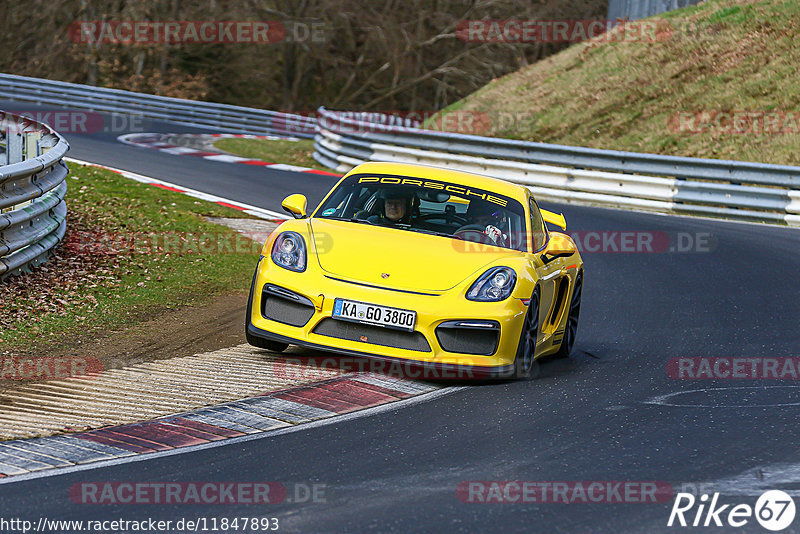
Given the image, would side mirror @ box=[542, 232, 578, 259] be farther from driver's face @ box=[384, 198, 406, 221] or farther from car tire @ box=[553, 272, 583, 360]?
driver's face @ box=[384, 198, 406, 221]

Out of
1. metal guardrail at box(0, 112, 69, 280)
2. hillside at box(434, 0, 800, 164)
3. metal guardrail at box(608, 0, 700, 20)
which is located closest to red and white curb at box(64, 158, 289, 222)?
metal guardrail at box(0, 112, 69, 280)

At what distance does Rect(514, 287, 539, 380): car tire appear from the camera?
23.4 ft

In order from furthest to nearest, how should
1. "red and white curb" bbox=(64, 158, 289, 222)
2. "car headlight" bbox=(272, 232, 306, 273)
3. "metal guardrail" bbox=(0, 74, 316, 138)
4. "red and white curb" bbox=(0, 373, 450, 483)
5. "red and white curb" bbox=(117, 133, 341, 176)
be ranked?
"metal guardrail" bbox=(0, 74, 316, 138), "red and white curb" bbox=(117, 133, 341, 176), "red and white curb" bbox=(64, 158, 289, 222), "car headlight" bbox=(272, 232, 306, 273), "red and white curb" bbox=(0, 373, 450, 483)

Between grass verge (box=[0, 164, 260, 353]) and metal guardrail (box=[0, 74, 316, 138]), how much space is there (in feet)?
46.2

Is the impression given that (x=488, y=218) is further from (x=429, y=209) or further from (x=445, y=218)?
(x=429, y=209)

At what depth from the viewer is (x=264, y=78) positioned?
137 ft

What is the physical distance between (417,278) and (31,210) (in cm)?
424

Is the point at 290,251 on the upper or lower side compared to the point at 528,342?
upper

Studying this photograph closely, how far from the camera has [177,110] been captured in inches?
1166

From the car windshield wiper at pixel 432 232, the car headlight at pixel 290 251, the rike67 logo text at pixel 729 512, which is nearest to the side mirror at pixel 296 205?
the car headlight at pixel 290 251

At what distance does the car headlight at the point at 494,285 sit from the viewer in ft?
23.1

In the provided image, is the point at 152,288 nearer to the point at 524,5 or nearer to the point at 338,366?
the point at 338,366

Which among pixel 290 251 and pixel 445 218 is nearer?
pixel 290 251

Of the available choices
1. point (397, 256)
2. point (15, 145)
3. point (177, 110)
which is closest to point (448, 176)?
point (397, 256)
